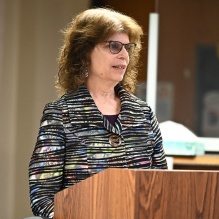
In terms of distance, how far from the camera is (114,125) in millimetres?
1735

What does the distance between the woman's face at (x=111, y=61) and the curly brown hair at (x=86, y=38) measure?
0.8 inches

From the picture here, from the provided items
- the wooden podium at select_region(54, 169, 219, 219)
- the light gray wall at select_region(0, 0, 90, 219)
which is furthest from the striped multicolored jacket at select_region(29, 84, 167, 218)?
the light gray wall at select_region(0, 0, 90, 219)

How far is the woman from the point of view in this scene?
1664 mm

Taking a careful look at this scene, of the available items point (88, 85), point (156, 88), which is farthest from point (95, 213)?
point (156, 88)

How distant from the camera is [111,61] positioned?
5.74 feet

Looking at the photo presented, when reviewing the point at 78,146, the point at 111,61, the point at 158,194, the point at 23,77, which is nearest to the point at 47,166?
the point at 78,146

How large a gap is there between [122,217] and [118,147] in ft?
1.53

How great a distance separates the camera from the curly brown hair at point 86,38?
1.77 metres

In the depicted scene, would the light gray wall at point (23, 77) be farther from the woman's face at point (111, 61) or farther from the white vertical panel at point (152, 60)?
the woman's face at point (111, 61)

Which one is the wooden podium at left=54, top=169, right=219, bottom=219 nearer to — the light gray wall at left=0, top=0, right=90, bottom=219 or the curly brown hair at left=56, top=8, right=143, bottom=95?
the curly brown hair at left=56, top=8, right=143, bottom=95

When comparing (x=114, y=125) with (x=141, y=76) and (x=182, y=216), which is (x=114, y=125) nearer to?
(x=182, y=216)

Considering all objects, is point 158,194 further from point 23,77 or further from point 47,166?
point 23,77

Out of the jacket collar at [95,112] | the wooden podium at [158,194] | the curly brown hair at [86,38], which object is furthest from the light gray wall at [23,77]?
the wooden podium at [158,194]

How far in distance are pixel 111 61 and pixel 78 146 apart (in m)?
0.27
